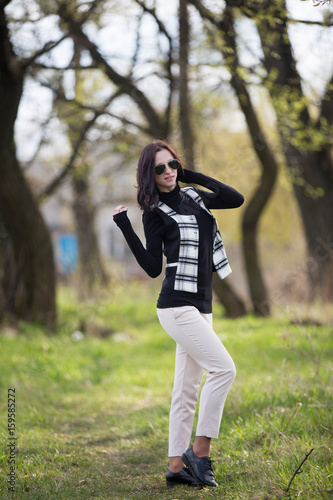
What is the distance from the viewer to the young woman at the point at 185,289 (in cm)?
354

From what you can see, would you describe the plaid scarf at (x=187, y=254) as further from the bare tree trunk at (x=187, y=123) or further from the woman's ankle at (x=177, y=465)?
the bare tree trunk at (x=187, y=123)

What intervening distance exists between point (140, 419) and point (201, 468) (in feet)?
6.46

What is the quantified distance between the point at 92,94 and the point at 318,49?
6101 millimetres

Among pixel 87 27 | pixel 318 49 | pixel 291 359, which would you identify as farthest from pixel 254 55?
pixel 291 359

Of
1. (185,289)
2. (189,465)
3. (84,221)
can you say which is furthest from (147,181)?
(84,221)

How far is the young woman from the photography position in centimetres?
354

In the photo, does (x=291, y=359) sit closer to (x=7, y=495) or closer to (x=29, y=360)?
(x=29, y=360)

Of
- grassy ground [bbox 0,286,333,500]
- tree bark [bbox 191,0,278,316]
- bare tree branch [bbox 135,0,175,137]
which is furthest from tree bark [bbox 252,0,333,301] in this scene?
grassy ground [bbox 0,286,333,500]

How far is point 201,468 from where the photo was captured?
11.7 feet

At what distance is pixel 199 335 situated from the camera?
3.53 metres

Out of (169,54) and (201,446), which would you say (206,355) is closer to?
(201,446)

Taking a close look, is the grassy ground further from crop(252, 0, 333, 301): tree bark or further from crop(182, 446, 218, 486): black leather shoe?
crop(252, 0, 333, 301): tree bark

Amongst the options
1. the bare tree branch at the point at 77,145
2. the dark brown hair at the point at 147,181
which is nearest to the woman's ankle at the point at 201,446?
the dark brown hair at the point at 147,181

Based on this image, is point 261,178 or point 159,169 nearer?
point 159,169
